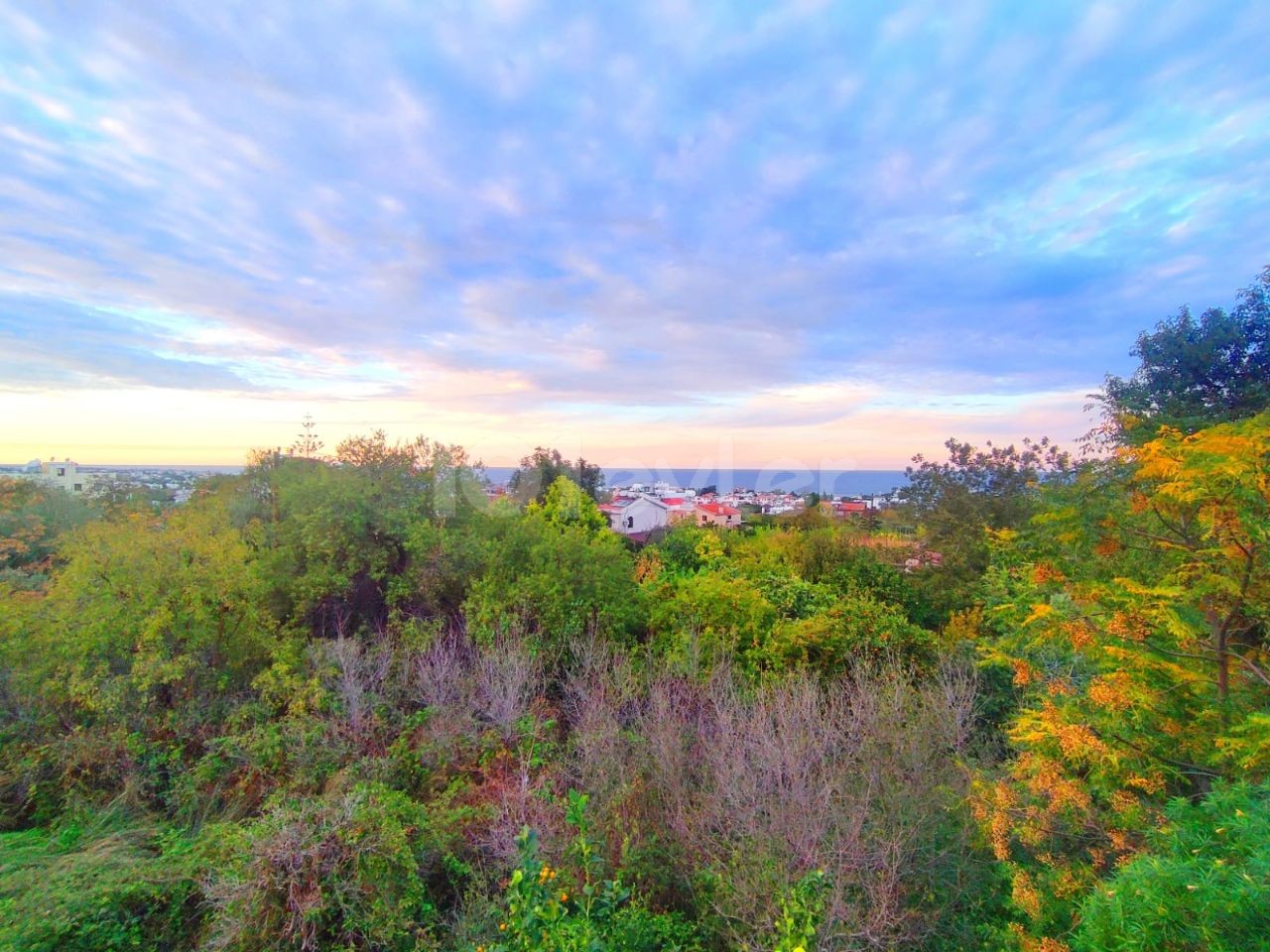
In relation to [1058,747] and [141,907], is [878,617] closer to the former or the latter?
[1058,747]

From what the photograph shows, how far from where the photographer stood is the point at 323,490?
26.1 ft

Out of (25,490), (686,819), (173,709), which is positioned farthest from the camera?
(25,490)

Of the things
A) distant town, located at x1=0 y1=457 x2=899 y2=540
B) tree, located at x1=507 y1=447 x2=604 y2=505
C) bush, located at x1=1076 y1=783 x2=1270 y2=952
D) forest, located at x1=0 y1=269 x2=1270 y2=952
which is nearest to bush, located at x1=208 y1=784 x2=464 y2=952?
forest, located at x1=0 y1=269 x2=1270 y2=952

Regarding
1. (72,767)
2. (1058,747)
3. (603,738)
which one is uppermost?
(1058,747)

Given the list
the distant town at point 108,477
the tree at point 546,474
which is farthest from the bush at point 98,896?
the distant town at point 108,477

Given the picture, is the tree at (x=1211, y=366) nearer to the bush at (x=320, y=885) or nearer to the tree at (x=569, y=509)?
the tree at (x=569, y=509)

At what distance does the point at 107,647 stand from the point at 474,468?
509cm

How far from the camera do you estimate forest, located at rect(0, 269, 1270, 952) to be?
285cm

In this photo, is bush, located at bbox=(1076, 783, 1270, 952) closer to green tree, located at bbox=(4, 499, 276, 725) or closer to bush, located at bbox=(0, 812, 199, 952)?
bush, located at bbox=(0, 812, 199, 952)

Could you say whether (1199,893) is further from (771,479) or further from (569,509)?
(771,479)

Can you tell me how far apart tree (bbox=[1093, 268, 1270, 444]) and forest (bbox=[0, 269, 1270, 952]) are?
0.06m

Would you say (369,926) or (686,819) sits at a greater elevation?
(686,819)

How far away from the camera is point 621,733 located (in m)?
4.72

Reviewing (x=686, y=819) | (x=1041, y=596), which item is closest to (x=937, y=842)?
(x=686, y=819)
